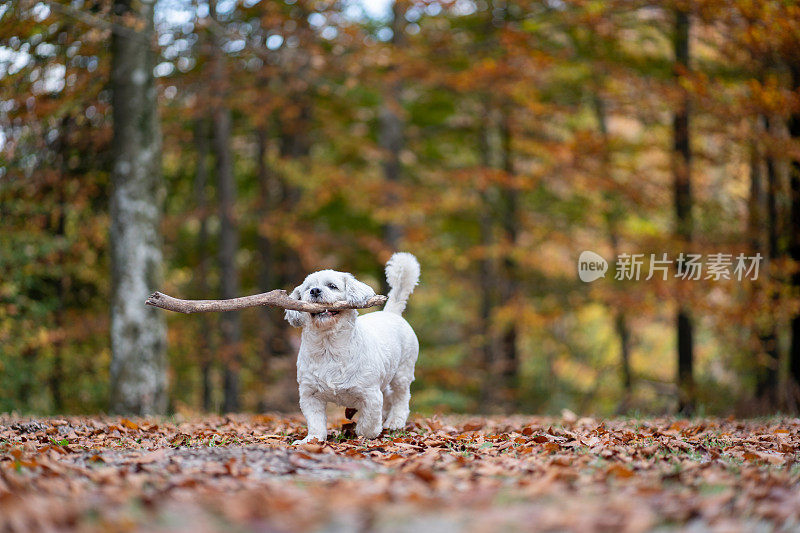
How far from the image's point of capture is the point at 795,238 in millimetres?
12227

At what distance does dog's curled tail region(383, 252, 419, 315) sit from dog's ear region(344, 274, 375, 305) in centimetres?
103

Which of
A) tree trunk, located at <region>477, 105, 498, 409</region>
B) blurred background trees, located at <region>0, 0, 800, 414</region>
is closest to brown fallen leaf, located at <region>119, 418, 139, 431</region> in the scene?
blurred background trees, located at <region>0, 0, 800, 414</region>

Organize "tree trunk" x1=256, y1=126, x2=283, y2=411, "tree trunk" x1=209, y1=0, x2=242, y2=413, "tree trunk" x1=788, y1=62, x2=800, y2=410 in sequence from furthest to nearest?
"tree trunk" x1=256, y1=126, x2=283, y2=411 < "tree trunk" x1=209, y1=0, x2=242, y2=413 < "tree trunk" x1=788, y1=62, x2=800, y2=410

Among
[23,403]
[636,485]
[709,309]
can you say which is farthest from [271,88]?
[636,485]

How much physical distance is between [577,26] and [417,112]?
187 inches

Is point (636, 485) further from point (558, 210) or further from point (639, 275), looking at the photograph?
point (558, 210)

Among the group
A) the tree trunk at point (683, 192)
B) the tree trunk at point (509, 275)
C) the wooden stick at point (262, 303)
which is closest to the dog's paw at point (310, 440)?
the wooden stick at point (262, 303)

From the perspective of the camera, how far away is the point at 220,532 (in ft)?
8.95

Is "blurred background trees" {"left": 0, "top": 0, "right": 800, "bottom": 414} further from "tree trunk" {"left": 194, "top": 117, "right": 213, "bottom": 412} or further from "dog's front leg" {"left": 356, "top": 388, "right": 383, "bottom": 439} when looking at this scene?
"dog's front leg" {"left": 356, "top": 388, "right": 383, "bottom": 439}

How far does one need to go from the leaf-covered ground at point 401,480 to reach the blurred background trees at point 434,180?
21.2 feet

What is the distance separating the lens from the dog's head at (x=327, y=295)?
5598mm

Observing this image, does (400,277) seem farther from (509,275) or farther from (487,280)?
(487,280)

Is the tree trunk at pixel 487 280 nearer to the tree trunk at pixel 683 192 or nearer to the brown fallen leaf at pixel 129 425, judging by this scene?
the tree trunk at pixel 683 192

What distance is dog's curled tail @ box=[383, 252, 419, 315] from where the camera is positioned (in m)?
6.88
